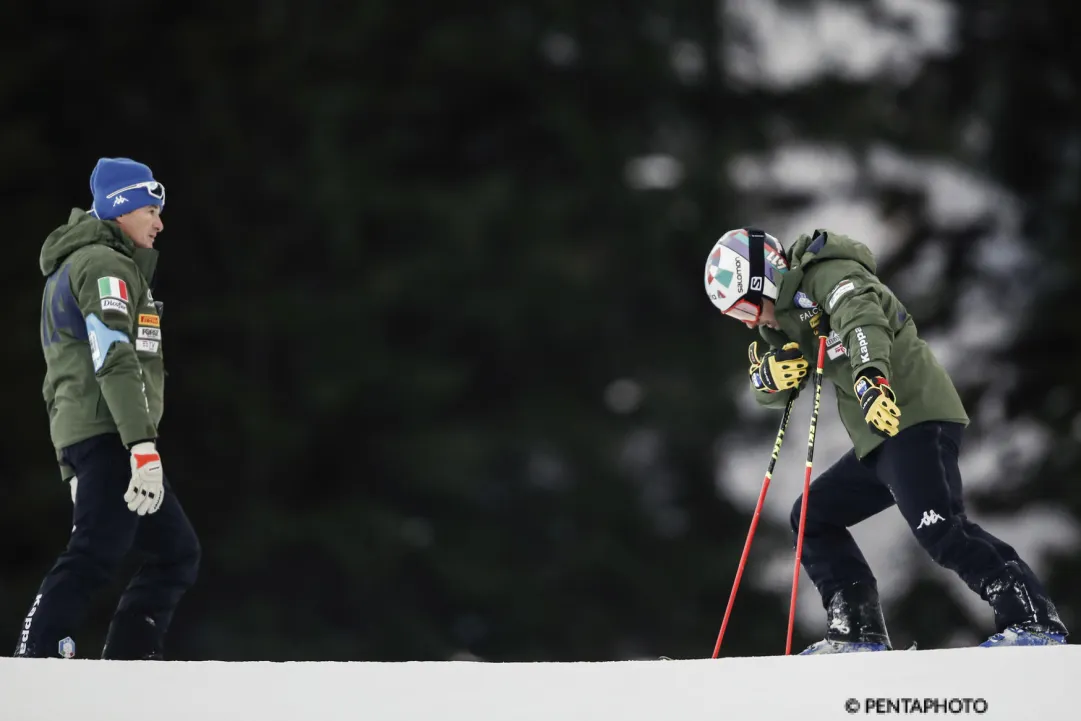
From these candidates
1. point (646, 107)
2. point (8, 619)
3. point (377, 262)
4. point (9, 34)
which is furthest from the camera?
point (646, 107)

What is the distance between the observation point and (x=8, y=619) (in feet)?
52.1

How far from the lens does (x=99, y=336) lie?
5555 mm

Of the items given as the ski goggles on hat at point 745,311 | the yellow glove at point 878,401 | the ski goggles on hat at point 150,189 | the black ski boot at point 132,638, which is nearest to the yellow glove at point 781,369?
the ski goggles on hat at point 745,311

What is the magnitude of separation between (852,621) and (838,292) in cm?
121

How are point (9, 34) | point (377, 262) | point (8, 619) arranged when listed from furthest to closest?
point (377, 262) → point (9, 34) → point (8, 619)

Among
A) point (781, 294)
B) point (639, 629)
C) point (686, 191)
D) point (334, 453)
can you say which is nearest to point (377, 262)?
point (334, 453)

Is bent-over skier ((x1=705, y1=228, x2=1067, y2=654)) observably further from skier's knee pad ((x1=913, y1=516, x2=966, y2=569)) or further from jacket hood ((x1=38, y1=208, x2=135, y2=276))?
jacket hood ((x1=38, y1=208, x2=135, y2=276))

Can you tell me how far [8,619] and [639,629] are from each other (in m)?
6.58

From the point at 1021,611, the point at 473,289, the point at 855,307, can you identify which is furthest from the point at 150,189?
the point at 473,289

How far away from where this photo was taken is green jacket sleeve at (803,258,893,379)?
5473 mm

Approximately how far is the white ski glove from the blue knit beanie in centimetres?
93

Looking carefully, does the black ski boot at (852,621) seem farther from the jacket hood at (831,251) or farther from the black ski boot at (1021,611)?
the jacket hood at (831,251)

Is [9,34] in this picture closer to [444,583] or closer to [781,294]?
[444,583]

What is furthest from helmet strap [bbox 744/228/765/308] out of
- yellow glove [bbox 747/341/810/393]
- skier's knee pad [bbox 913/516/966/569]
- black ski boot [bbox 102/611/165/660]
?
black ski boot [bbox 102/611/165/660]
